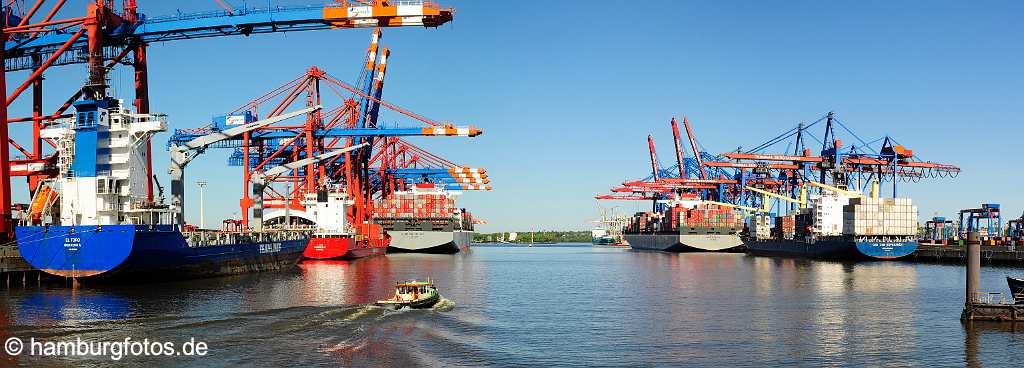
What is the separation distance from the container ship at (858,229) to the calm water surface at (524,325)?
131ft

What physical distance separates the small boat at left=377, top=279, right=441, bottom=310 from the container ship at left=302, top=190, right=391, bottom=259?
147 ft

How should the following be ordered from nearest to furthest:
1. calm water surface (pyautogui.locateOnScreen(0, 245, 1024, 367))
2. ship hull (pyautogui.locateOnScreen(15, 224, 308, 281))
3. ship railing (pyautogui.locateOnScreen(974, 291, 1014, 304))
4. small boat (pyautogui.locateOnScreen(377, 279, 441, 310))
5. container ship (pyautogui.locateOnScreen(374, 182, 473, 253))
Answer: calm water surface (pyautogui.locateOnScreen(0, 245, 1024, 367)), ship railing (pyautogui.locateOnScreen(974, 291, 1014, 304)), small boat (pyautogui.locateOnScreen(377, 279, 441, 310)), ship hull (pyautogui.locateOnScreen(15, 224, 308, 281)), container ship (pyautogui.locateOnScreen(374, 182, 473, 253))

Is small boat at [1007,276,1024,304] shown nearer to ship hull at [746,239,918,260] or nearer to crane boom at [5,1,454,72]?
crane boom at [5,1,454,72]

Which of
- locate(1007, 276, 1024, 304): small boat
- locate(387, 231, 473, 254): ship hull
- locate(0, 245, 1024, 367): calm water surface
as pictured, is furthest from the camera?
locate(387, 231, 473, 254): ship hull

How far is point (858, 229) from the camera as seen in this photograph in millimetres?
96688

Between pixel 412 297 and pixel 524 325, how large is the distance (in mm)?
6152

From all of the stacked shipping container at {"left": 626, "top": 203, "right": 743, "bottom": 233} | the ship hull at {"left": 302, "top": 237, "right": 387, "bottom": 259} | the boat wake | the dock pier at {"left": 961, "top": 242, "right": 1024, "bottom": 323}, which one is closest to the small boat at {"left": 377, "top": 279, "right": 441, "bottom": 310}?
the boat wake

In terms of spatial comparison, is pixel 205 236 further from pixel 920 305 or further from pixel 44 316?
pixel 920 305

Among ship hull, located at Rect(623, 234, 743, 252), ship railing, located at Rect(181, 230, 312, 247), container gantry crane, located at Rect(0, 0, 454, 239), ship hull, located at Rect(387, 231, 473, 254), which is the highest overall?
container gantry crane, located at Rect(0, 0, 454, 239)

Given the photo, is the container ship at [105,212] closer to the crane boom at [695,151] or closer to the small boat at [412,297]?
the small boat at [412,297]

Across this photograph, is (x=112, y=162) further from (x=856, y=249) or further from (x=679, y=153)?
(x=679, y=153)

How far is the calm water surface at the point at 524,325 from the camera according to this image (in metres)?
27.7

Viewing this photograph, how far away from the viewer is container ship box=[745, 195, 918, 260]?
94.2m

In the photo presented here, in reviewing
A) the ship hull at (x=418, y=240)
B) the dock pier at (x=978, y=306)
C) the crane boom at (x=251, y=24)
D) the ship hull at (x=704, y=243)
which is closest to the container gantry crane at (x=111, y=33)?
the crane boom at (x=251, y=24)
